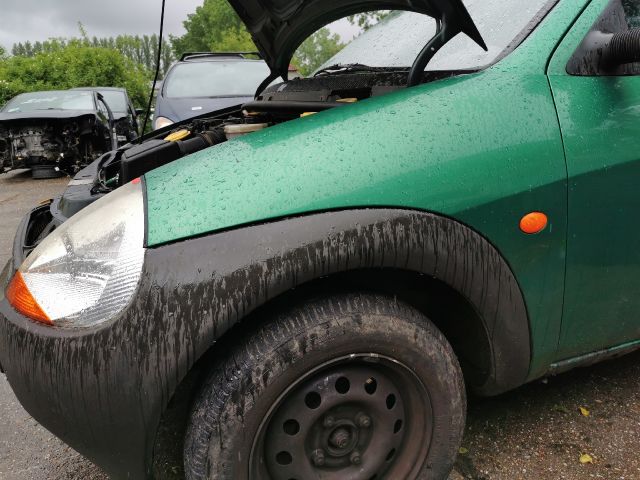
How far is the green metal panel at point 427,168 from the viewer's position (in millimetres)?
1327

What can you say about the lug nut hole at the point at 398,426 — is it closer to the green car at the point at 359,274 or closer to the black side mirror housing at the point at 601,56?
the green car at the point at 359,274

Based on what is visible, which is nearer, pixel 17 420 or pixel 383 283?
pixel 383 283

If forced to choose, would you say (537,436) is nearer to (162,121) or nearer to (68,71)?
(162,121)

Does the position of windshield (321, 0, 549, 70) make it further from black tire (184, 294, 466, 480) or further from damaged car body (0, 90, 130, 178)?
damaged car body (0, 90, 130, 178)

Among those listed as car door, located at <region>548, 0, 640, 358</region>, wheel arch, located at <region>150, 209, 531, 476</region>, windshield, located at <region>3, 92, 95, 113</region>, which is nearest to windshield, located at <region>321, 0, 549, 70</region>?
car door, located at <region>548, 0, 640, 358</region>

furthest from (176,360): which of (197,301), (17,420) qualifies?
(17,420)

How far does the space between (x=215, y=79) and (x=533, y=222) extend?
5822 mm

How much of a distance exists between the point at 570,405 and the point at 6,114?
353 inches

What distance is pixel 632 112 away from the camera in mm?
1586

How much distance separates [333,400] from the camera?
4.64 feet

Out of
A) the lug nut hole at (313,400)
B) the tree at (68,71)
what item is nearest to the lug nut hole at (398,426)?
the lug nut hole at (313,400)

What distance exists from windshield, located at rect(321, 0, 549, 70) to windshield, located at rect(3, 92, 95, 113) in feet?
24.2

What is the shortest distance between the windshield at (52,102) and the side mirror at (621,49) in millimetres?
8507

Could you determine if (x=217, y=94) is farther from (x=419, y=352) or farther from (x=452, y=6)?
(x=419, y=352)
